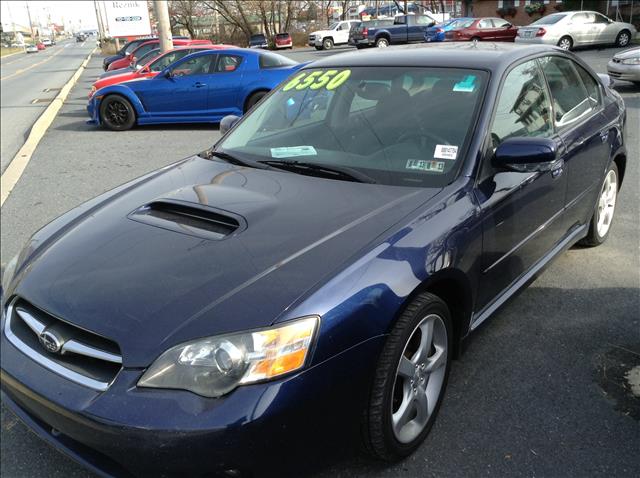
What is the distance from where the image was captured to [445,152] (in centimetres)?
277

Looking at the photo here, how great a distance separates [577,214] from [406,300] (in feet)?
6.95

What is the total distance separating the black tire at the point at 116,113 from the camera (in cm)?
1084

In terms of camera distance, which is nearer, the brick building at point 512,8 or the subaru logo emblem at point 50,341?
the subaru logo emblem at point 50,341

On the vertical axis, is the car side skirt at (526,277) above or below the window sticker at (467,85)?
below

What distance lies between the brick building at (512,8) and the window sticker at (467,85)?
40.4 metres

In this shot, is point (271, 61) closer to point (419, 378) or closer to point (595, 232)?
point (595, 232)

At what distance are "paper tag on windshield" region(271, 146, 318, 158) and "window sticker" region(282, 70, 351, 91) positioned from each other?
560 millimetres

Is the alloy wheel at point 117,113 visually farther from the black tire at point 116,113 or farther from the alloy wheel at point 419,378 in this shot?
the alloy wheel at point 419,378

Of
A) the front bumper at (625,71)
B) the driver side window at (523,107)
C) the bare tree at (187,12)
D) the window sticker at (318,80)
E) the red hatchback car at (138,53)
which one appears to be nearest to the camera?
the driver side window at (523,107)

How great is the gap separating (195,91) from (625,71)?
28.6 ft

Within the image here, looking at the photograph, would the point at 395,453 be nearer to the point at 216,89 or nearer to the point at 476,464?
the point at 476,464

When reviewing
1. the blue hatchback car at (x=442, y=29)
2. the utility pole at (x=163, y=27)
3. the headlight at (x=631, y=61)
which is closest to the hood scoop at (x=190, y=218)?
the headlight at (x=631, y=61)

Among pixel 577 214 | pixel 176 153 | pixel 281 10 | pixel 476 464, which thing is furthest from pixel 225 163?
pixel 281 10

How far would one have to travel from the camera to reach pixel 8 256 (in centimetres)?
461
